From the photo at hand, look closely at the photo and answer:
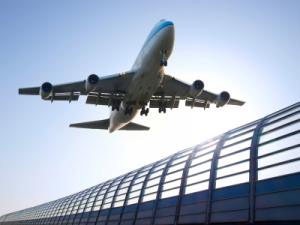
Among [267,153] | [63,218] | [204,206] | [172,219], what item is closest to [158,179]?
[172,219]

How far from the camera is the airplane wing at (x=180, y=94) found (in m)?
39.4

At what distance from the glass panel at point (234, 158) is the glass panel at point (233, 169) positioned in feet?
1.12

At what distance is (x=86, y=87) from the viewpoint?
1394 inches

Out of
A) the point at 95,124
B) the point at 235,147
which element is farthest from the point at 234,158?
the point at 95,124

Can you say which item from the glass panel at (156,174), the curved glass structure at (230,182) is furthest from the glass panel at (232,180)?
the glass panel at (156,174)

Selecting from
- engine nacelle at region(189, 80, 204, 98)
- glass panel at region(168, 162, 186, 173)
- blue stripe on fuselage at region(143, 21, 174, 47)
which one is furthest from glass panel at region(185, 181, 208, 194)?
blue stripe on fuselage at region(143, 21, 174, 47)

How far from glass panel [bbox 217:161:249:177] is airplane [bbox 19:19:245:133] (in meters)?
14.4

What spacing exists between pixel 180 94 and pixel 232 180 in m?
21.4

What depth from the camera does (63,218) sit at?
186 ft

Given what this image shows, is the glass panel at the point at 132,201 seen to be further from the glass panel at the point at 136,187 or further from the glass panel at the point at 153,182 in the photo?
the glass panel at the point at 153,182

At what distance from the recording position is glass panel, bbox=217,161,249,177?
20.1 meters

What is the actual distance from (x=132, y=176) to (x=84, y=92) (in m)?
10.3

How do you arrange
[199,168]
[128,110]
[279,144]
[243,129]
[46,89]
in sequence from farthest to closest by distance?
1. [128,110]
2. [46,89]
3. [199,168]
4. [243,129]
5. [279,144]

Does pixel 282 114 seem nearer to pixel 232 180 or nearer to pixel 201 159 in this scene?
pixel 232 180
